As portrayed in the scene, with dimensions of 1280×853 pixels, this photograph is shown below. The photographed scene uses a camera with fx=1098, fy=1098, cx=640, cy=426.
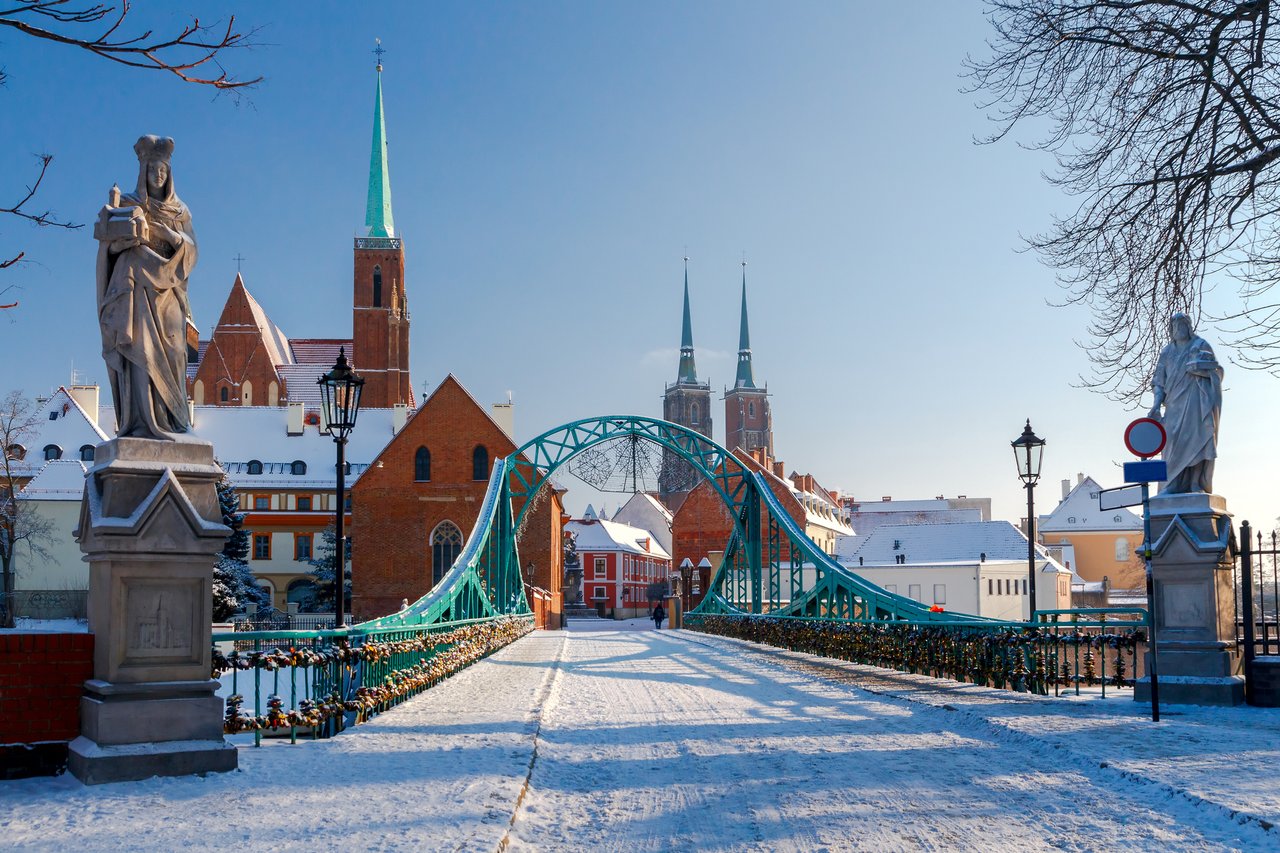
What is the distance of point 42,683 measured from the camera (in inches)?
266

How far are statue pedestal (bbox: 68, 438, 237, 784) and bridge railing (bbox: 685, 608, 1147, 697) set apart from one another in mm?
8862

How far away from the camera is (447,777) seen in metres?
6.85

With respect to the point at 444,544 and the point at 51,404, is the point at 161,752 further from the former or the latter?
the point at 51,404

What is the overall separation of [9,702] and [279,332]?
8412 centimetres

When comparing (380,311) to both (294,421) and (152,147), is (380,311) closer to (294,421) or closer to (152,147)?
(294,421)

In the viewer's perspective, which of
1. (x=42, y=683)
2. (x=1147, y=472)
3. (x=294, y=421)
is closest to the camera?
(x=42, y=683)

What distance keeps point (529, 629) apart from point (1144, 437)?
2520cm

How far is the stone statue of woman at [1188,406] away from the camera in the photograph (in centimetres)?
1091

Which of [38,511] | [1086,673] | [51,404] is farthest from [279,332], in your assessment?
[1086,673]

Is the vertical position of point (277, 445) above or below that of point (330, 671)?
above

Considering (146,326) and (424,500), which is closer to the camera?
(146,326)

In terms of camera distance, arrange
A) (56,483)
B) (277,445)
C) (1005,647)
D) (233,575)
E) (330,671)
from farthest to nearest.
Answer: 1. (277,445)
2. (56,483)
3. (233,575)
4. (1005,647)
5. (330,671)

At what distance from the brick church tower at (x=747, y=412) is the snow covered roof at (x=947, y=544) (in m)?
92.6

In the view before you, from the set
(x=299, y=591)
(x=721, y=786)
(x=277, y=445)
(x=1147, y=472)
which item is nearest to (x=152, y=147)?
(x=721, y=786)
